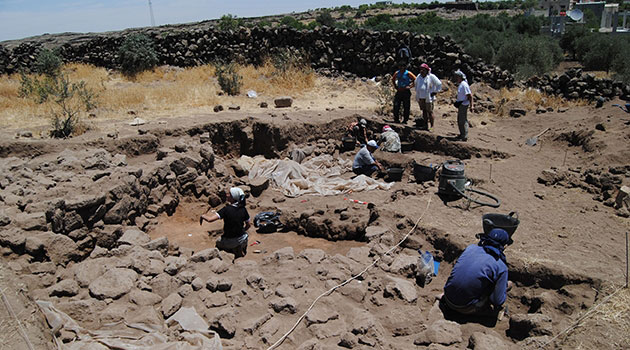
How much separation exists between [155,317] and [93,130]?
6.57m

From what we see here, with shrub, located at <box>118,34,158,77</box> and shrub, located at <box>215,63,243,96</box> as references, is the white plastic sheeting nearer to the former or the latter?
shrub, located at <box>215,63,243,96</box>

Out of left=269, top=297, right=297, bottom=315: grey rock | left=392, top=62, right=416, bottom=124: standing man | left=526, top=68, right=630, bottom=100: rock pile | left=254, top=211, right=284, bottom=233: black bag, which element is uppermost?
left=392, top=62, right=416, bottom=124: standing man

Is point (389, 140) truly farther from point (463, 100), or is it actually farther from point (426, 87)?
point (463, 100)

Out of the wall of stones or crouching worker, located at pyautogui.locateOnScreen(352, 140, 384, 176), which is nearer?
crouching worker, located at pyautogui.locateOnScreen(352, 140, 384, 176)

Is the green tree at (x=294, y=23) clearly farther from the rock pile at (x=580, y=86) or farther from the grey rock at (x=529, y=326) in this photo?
the grey rock at (x=529, y=326)

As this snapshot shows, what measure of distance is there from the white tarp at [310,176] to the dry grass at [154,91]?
2.62m

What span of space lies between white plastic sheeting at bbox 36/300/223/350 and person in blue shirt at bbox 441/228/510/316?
250 centimetres

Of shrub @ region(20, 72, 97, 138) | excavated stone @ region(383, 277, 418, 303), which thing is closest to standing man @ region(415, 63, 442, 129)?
excavated stone @ region(383, 277, 418, 303)

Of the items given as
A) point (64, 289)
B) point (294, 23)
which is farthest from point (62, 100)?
point (294, 23)

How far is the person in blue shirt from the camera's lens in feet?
15.3

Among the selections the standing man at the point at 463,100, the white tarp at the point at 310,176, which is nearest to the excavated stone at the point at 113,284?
the white tarp at the point at 310,176

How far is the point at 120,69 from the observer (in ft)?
57.0

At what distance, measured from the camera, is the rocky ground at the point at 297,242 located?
430 centimetres

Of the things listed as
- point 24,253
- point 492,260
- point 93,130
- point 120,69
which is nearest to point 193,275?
point 24,253
